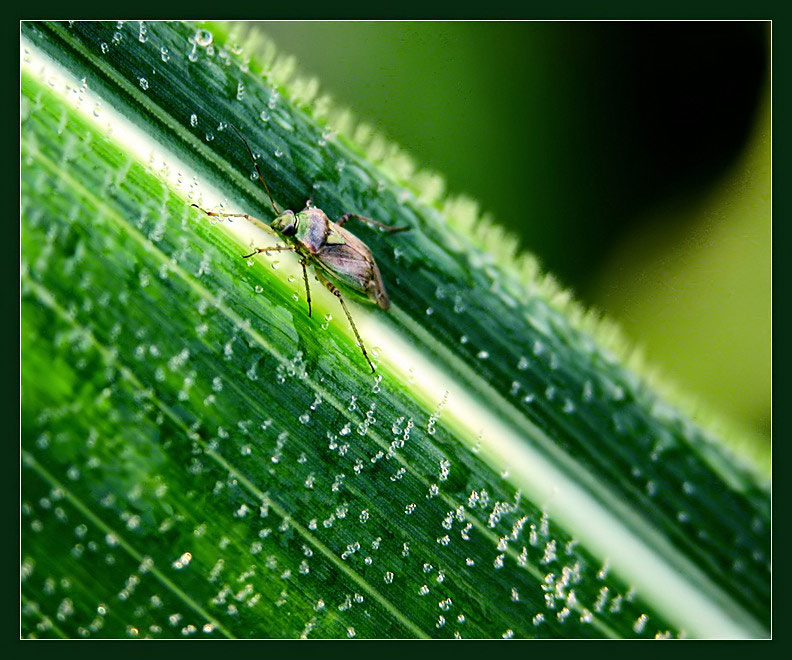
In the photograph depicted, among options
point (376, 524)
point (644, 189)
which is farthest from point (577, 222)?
point (376, 524)

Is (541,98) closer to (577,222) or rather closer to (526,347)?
(577,222)

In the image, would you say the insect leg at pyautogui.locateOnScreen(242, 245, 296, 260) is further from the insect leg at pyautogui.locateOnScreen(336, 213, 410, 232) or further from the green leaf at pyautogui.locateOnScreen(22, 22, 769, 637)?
the insect leg at pyautogui.locateOnScreen(336, 213, 410, 232)

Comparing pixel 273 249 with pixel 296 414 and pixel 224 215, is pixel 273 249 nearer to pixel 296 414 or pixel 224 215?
pixel 224 215

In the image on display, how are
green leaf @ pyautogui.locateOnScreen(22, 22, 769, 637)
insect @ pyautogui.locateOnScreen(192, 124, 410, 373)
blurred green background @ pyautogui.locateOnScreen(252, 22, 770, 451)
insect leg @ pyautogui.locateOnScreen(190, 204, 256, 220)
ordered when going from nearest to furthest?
green leaf @ pyautogui.locateOnScreen(22, 22, 769, 637)
insect leg @ pyautogui.locateOnScreen(190, 204, 256, 220)
insect @ pyautogui.locateOnScreen(192, 124, 410, 373)
blurred green background @ pyautogui.locateOnScreen(252, 22, 770, 451)

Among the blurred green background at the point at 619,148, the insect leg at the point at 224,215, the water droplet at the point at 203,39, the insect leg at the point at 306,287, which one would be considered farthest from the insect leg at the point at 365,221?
the water droplet at the point at 203,39

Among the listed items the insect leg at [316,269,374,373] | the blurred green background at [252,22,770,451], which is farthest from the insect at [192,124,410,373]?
the blurred green background at [252,22,770,451]
